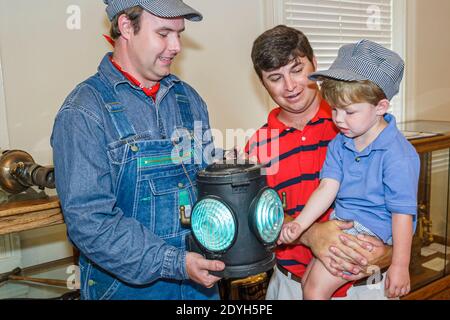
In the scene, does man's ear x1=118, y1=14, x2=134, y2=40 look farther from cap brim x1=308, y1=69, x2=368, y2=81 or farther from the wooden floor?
the wooden floor

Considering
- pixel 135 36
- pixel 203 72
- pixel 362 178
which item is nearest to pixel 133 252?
pixel 135 36

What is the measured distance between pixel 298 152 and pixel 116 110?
0.66 meters

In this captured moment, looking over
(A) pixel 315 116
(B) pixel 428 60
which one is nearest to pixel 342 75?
(A) pixel 315 116

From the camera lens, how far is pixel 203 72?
7.00ft

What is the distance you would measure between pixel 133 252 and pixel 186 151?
359mm

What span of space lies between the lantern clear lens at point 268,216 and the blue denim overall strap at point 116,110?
1.46 ft

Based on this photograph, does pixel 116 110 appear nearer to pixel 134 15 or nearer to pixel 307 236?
pixel 134 15

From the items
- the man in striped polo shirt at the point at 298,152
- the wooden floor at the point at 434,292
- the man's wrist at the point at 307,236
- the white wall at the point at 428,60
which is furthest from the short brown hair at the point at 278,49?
the white wall at the point at 428,60

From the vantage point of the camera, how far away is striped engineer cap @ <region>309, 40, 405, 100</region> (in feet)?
4.40

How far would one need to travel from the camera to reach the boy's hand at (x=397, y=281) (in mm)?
1355

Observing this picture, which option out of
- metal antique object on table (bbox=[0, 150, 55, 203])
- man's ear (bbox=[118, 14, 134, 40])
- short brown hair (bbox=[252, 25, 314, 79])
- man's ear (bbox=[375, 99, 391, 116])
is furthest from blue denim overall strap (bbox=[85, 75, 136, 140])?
man's ear (bbox=[375, 99, 391, 116])

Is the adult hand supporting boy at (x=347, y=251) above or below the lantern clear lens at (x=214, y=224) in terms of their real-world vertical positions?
below

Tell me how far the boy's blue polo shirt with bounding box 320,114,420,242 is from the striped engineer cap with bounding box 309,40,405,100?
6.1 inches

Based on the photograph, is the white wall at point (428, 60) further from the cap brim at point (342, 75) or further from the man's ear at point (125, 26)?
the man's ear at point (125, 26)
